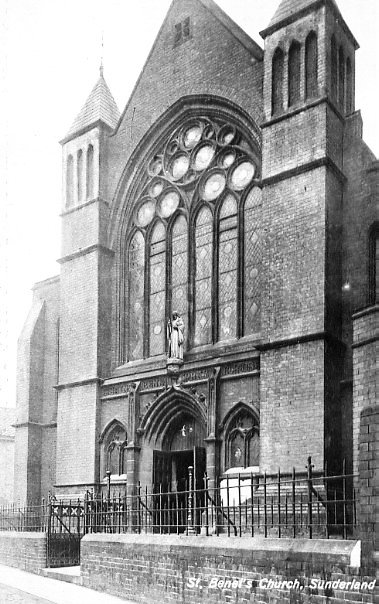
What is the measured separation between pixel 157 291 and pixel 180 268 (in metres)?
0.89

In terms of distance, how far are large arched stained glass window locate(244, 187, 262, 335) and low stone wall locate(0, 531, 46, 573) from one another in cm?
608

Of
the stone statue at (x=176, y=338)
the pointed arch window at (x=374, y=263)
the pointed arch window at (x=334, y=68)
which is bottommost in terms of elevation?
the stone statue at (x=176, y=338)

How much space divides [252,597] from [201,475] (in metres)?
8.05

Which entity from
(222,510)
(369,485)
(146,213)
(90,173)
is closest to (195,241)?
(146,213)

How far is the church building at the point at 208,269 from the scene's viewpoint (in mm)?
14672

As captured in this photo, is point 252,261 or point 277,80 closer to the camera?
point 277,80

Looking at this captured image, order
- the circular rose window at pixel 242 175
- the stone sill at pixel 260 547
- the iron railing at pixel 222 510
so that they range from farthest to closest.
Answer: the circular rose window at pixel 242 175
the iron railing at pixel 222 510
the stone sill at pixel 260 547

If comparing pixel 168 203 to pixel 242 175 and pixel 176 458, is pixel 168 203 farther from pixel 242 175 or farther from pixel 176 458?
pixel 176 458

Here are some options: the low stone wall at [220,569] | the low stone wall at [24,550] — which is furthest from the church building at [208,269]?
the low stone wall at [220,569]

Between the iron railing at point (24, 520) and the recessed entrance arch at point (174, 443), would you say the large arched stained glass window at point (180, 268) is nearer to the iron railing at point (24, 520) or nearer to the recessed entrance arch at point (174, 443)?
the recessed entrance arch at point (174, 443)

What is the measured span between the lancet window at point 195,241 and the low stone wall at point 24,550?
190 inches

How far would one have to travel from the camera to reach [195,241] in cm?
1811

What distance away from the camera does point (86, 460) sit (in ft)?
61.0

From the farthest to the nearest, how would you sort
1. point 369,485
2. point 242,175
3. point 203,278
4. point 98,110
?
1. point 98,110
2. point 203,278
3. point 242,175
4. point 369,485
